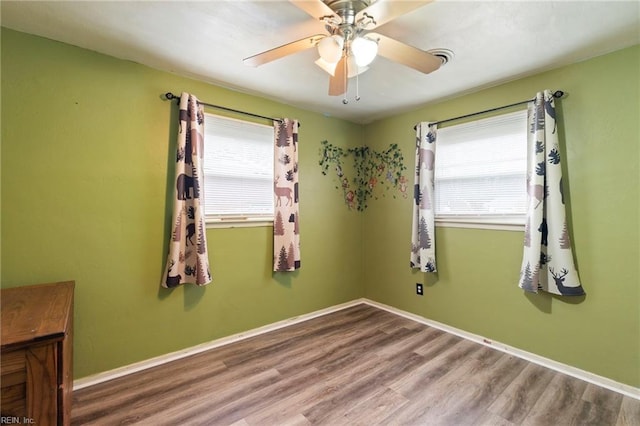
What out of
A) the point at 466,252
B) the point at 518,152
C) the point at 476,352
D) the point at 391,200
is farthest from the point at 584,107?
the point at 476,352

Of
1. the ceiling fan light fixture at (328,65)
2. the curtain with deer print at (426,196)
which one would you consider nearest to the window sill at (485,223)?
the curtain with deer print at (426,196)

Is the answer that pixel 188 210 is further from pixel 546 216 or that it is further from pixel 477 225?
pixel 546 216

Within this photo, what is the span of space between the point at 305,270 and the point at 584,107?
2.73 m

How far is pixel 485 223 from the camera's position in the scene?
2629 mm

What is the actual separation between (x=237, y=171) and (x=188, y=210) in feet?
1.95

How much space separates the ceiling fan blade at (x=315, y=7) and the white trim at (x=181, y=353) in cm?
255

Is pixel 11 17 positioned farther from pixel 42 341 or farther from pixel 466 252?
pixel 466 252

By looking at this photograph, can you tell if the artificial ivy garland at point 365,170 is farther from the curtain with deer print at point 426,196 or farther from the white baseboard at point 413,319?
the white baseboard at point 413,319

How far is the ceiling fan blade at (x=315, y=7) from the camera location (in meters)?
1.27

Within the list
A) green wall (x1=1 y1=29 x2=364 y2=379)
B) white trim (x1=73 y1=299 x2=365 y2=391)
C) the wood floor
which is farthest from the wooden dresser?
white trim (x1=73 y1=299 x2=365 y2=391)

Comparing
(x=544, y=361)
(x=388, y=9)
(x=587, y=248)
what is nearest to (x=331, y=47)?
(x=388, y=9)

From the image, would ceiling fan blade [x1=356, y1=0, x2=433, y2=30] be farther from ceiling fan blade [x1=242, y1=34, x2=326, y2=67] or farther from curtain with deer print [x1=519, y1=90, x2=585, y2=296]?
curtain with deer print [x1=519, y1=90, x2=585, y2=296]

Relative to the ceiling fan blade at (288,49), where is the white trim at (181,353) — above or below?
below

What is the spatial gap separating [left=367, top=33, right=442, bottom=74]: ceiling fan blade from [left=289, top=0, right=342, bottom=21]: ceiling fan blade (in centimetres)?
26
